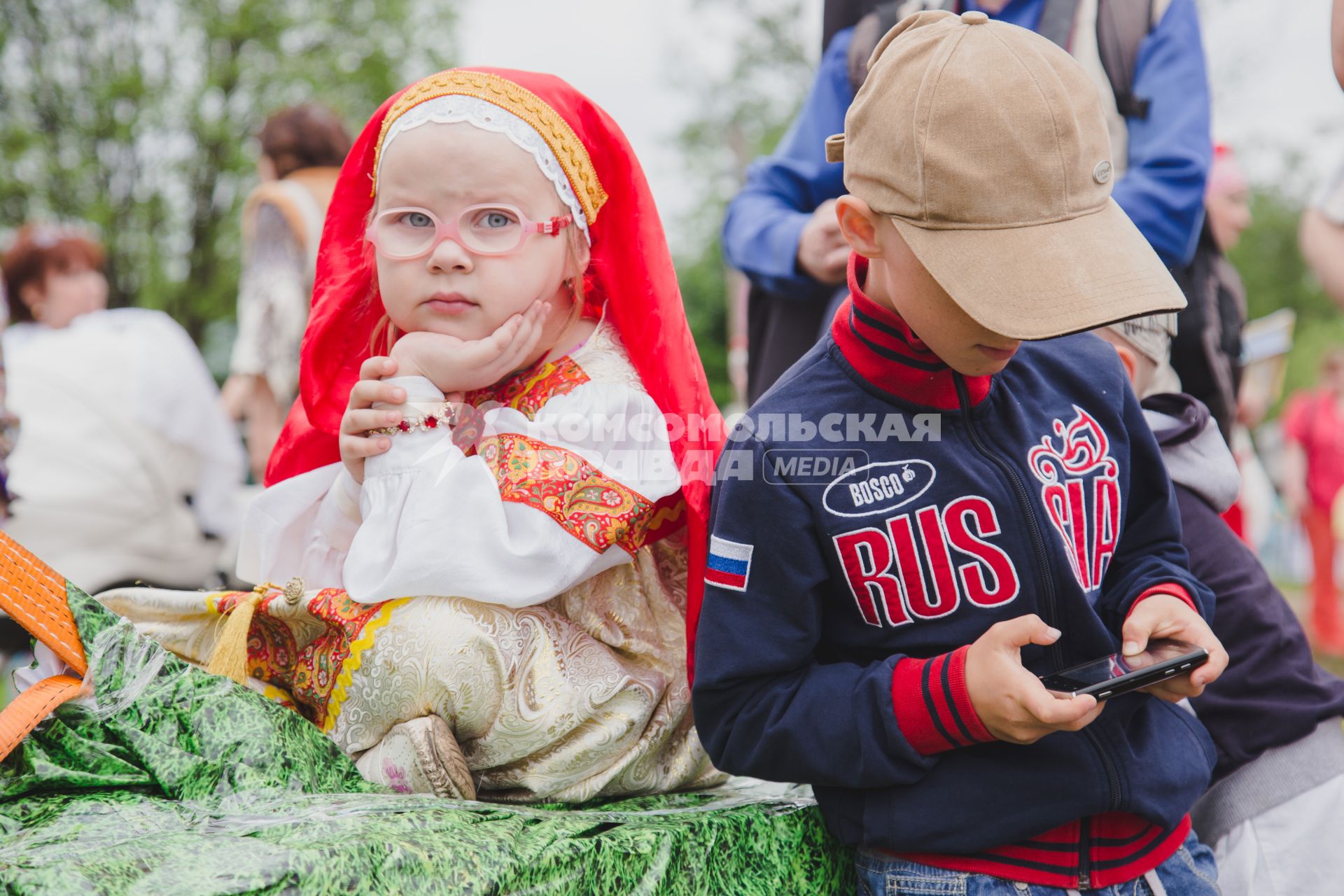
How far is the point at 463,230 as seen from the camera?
5.56 ft

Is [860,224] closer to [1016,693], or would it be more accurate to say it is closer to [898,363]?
[898,363]

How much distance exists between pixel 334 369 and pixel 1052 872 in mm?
1328

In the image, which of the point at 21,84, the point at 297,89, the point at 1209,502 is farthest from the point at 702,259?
the point at 1209,502

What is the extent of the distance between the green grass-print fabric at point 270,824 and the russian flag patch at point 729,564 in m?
0.33

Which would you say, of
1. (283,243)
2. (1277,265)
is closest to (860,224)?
(283,243)

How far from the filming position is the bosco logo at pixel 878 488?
4.87 feet

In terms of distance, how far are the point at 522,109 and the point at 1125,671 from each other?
3.75 ft

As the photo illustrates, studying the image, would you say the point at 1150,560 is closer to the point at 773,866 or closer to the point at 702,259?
the point at 773,866

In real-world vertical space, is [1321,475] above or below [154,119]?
below

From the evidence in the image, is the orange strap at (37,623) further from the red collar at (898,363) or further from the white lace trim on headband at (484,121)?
the red collar at (898,363)

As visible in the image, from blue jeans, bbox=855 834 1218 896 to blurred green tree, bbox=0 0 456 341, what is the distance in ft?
53.2

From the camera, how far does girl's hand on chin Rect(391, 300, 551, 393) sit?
168cm

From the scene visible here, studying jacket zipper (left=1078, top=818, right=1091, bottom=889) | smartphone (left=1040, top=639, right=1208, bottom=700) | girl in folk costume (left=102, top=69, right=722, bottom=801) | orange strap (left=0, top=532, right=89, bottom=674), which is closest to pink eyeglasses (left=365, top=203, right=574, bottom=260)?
girl in folk costume (left=102, top=69, right=722, bottom=801)

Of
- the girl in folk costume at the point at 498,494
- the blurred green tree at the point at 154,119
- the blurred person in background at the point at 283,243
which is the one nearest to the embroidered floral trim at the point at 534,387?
the girl in folk costume at the point at 498,494
